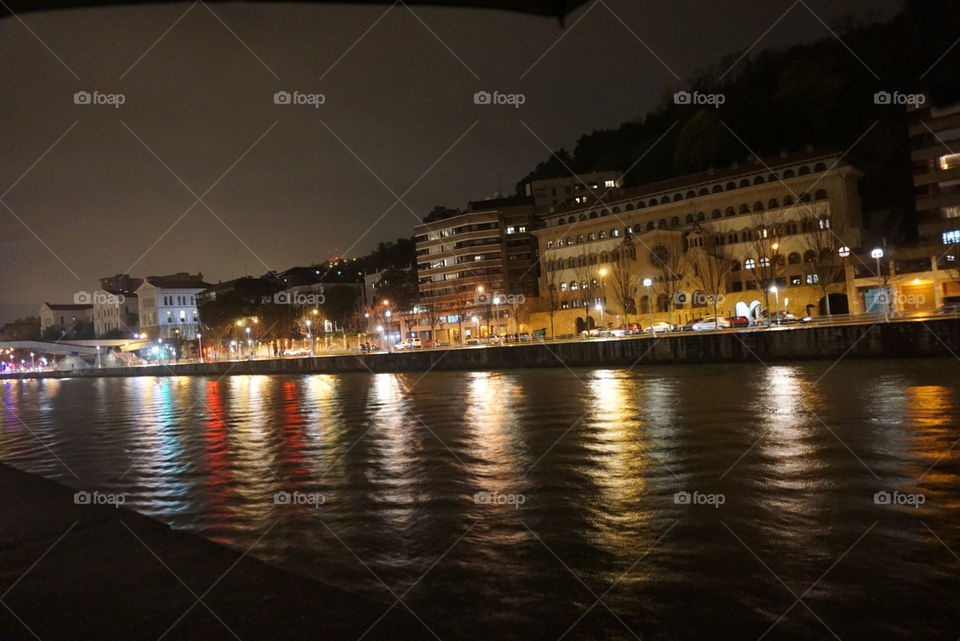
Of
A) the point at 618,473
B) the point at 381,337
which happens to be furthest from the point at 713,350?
the point at 381,337

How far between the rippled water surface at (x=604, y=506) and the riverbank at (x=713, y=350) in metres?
→ 11.0

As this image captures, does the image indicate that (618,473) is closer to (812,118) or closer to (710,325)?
(710,325)

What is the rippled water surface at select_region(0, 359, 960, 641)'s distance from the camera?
204 inches

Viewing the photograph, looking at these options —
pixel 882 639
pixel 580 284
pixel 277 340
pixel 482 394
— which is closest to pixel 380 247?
pixel 277 340

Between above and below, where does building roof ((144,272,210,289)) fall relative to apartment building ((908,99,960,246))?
above

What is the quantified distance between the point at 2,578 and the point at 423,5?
558cm

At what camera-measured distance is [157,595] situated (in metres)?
4.88

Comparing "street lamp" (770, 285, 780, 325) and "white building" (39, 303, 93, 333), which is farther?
"white building" (39, 303, 93, 333)

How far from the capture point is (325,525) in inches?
318

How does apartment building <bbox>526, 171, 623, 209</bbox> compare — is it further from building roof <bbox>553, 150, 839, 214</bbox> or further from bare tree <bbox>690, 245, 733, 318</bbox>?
bare tree <bbox>690, 245, 733, 318</bbox>

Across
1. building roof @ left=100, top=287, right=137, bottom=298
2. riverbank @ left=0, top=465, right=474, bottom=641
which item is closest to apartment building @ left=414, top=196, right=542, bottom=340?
riverbank @ left=0, top=465, right=474, bottom=641

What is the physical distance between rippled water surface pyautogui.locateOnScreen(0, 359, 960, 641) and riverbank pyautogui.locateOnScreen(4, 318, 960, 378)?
11.0m

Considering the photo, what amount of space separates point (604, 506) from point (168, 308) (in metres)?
149

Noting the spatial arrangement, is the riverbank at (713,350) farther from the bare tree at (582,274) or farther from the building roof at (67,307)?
the building roof at (67,307)
